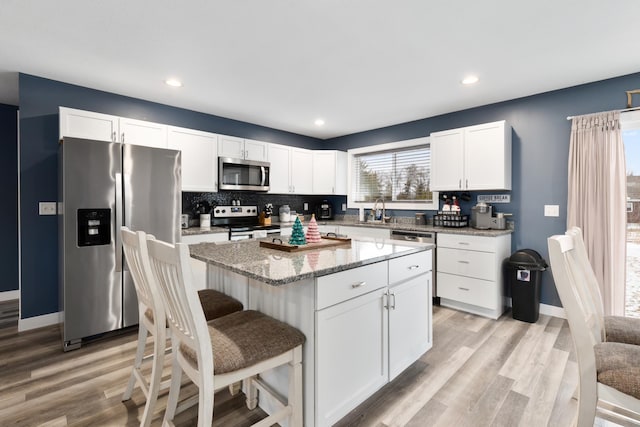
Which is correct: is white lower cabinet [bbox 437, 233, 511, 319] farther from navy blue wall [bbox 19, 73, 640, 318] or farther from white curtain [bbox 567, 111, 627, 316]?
white curtain [bbox 567, 111, 627, 316]

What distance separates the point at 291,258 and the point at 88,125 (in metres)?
2.73

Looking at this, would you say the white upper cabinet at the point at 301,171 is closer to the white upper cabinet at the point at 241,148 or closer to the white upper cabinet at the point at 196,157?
the white upper cabinet at the point at 241,148

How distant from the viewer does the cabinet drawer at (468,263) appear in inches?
127

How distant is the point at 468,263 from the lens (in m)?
3.37

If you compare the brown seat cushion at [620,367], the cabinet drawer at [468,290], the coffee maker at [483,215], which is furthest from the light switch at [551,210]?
the brown seat cushion at [620,367]

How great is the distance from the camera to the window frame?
4.31 meters

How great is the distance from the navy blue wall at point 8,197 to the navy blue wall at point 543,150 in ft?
19.6

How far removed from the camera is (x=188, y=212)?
406 centimetres

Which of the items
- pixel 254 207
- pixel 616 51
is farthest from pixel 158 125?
pixel 616 51

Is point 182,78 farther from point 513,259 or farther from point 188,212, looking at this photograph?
point 513,259

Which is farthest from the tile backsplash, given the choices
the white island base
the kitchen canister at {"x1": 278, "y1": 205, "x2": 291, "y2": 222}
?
the white island base

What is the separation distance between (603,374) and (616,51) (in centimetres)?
262

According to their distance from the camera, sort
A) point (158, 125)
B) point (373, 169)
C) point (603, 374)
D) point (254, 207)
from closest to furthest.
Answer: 1. point (603, 374)
2. point (158, 125)
3. point (254, 207)
4. point (373, 169)

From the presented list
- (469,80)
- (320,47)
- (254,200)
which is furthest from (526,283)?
(254,200)
